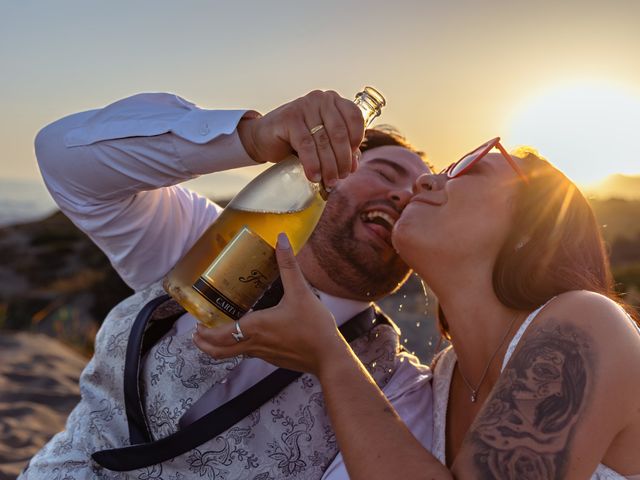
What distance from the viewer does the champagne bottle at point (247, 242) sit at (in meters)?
1.98

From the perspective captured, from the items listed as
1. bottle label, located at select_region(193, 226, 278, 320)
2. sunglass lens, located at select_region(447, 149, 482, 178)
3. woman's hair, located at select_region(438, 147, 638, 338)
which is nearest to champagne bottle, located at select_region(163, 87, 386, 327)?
bottle label, located at select_region(193, 226, 278, 320)

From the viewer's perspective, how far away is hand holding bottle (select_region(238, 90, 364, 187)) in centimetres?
190

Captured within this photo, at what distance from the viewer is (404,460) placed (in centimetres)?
160

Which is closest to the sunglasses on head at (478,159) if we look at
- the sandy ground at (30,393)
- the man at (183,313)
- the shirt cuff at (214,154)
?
the man at (183,313)

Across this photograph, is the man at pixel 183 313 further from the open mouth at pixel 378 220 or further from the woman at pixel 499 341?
the woman at pixel 499 341

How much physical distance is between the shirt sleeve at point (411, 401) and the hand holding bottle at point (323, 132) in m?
0.99

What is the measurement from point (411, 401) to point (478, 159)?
939mm

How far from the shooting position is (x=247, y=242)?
1978 millimetres

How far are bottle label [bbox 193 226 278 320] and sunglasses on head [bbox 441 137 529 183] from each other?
2.55ft

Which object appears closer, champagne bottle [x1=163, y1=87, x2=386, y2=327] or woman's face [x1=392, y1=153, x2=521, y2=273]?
champagne bottle [x1=163, y1=87, x2=386, y2=327]

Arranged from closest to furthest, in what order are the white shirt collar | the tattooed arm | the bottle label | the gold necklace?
the tattooed arm, the bottle label, the gold necklace, the white shirt collar

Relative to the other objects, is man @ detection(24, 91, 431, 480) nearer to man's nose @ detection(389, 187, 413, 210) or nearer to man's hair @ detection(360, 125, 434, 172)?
man's nose @ detection(389, 187, 413, 210)

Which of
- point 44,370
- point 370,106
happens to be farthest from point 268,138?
point 44,370

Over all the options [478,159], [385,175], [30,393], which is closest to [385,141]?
[385,175]
